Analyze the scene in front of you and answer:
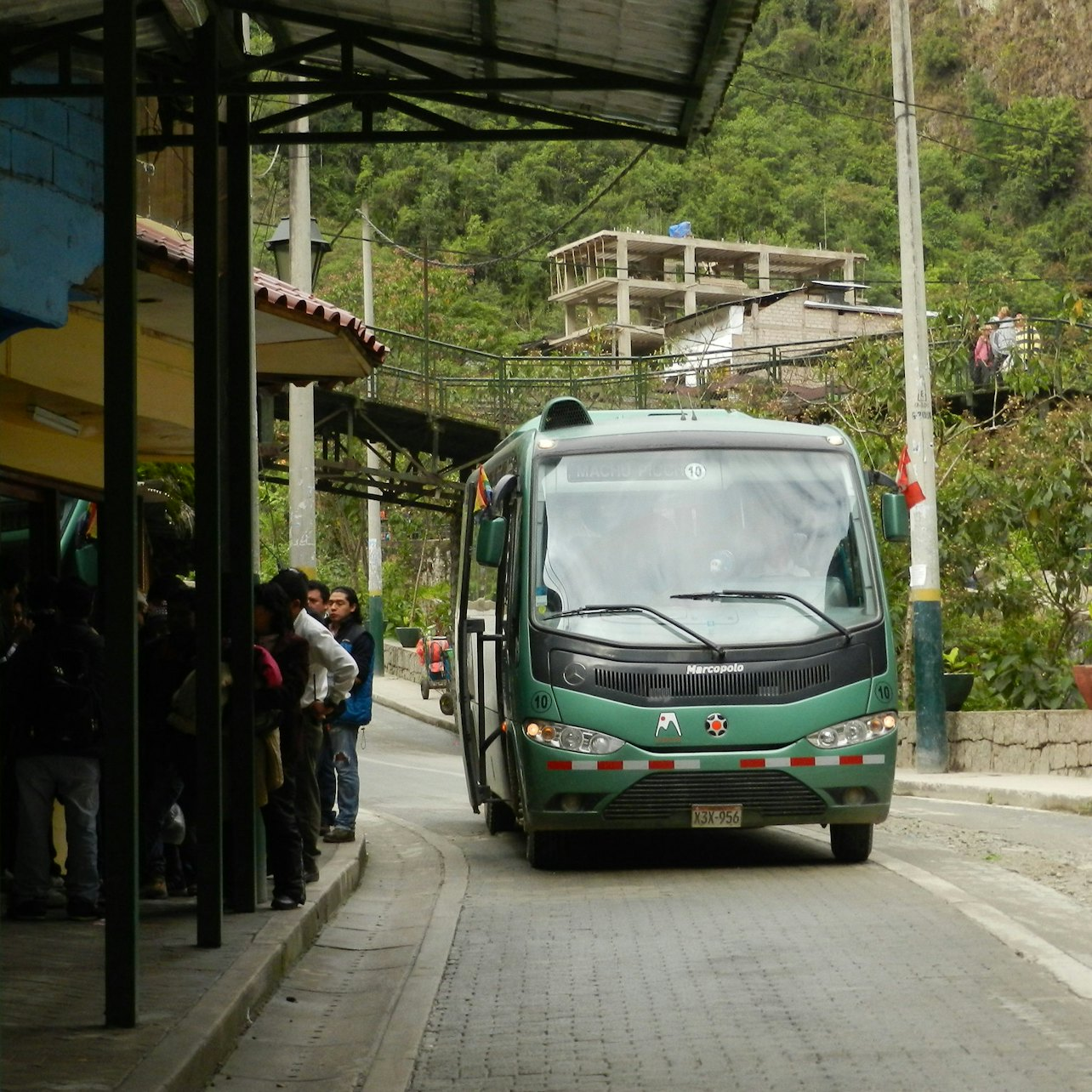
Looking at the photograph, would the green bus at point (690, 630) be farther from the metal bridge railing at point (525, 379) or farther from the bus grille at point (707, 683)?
the metal bridge railing at point (525, 379)

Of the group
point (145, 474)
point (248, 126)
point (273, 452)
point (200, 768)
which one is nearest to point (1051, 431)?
point (273, 452)

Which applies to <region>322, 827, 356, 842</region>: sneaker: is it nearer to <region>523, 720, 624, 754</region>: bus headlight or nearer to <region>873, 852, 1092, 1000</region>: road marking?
<region>523, 720, 624, 754</region>: bus headlight

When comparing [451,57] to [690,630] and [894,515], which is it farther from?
[894,515]

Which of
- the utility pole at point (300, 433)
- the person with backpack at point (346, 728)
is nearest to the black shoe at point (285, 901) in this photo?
the person with backpack at point (346, 728)

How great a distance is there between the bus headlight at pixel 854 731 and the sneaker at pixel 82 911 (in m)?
4.66

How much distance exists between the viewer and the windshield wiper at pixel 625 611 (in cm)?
1210

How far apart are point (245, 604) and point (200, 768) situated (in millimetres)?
1278

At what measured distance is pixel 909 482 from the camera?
20531 mm

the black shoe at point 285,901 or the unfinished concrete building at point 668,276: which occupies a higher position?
the unfinished concrete building at point 668,276

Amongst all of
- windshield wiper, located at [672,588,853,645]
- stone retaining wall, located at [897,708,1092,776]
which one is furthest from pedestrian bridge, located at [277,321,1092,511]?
windshield wiper, located at [672,588,853,645]

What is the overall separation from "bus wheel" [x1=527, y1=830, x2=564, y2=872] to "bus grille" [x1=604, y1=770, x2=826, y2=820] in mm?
786

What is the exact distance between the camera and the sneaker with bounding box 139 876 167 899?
1047cm

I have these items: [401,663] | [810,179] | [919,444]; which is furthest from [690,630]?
[810,179]

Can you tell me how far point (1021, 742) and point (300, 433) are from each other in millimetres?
8690
